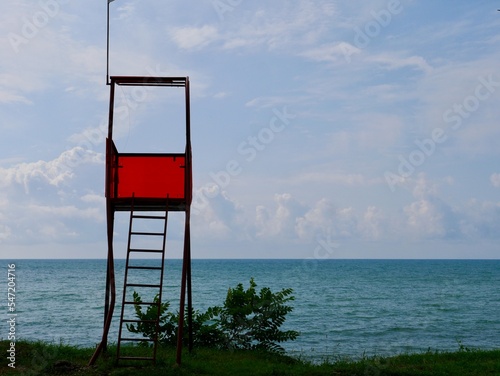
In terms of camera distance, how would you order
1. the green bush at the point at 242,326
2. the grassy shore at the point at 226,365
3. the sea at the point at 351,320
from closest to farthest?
the grassy shore at the point at 226,365 → the green bush at the point at 242,326 → the sea at the point at 351,320

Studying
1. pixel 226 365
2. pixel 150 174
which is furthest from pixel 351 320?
pixel 150 174

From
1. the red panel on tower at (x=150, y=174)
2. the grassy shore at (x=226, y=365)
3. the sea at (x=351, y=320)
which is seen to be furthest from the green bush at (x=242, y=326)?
the red panel on tower at (x=150, y=174)

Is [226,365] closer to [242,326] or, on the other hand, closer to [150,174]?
[242,326]

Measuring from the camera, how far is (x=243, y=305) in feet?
49.5

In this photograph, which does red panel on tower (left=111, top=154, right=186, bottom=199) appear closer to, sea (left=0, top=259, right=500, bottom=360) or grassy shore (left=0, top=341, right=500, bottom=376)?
grassy shore (left=0, top=341, right=500, bottom=376)

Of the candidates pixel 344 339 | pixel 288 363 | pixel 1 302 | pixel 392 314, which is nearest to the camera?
pixel 288 363

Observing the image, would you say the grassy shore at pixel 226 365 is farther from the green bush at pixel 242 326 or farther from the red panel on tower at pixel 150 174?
the red panel on tower at pixel 150 174

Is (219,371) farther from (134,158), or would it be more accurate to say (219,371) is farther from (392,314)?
(392,314)

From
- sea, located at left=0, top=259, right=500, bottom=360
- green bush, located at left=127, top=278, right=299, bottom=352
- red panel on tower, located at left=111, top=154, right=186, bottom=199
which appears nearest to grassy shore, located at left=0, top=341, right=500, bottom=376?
green bush, located at left=127, top=278, right=299, bottom=352

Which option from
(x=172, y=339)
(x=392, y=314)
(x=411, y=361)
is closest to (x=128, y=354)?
(x=172, y=339)

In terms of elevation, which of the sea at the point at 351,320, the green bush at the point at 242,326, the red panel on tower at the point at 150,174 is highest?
the red panel on tower at the point at 150,174

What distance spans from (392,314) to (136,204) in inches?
1155

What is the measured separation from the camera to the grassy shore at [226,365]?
456 inches

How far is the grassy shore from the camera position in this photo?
11.6m
